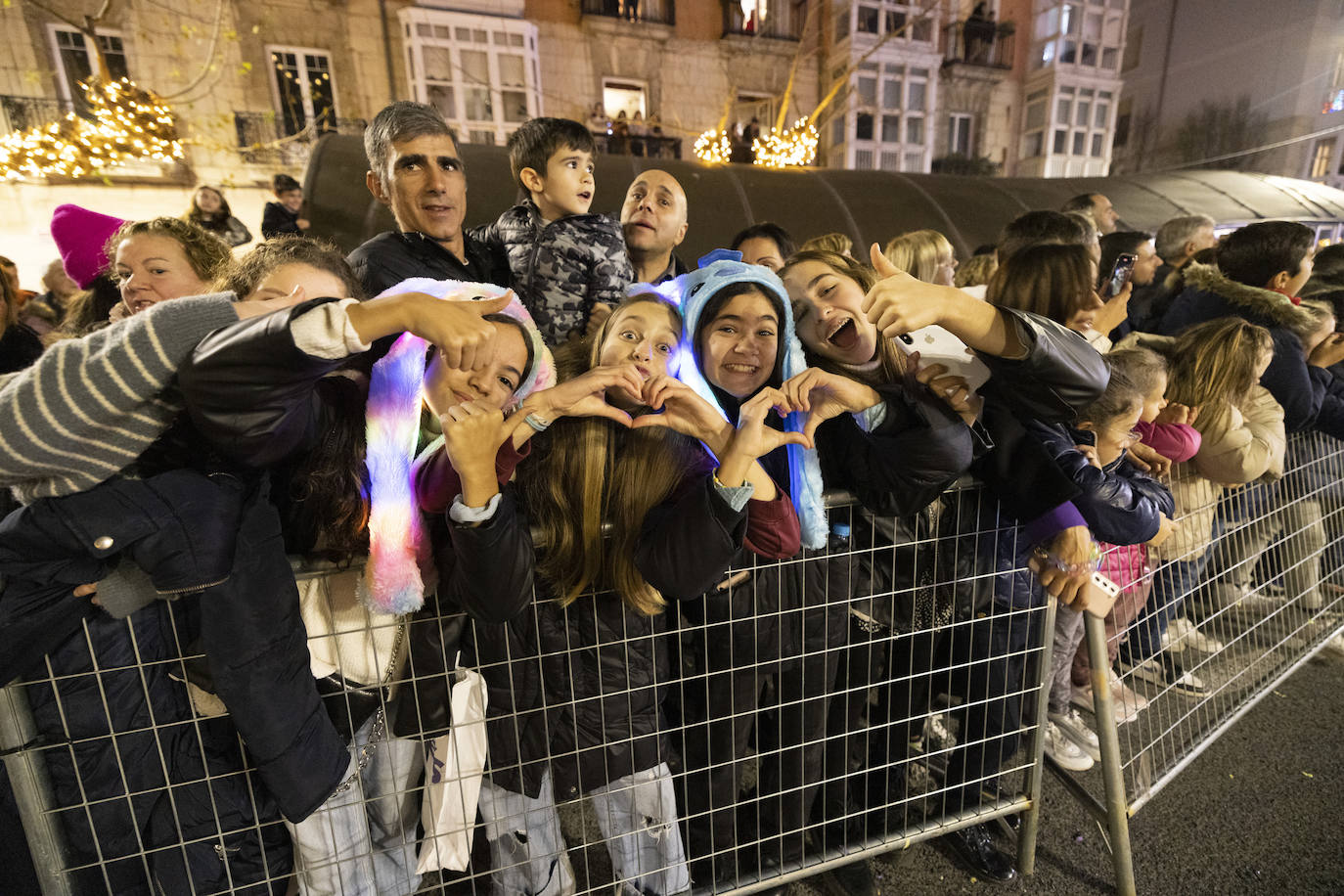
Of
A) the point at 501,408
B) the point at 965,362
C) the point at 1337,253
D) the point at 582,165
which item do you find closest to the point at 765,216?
the point at 1337,253

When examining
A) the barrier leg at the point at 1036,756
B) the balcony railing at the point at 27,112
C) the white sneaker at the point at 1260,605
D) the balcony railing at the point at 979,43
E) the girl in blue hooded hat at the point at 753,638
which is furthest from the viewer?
the balcony railing at the point at 979,43

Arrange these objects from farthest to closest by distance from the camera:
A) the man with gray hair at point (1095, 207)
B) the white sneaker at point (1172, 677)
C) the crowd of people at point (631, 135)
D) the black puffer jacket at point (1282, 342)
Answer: the crowd of people at point (631, 135)
the man with gray hair at point (1095, 207)
the black puffer jacket at point (1282, 342)
the white sneaker at point (1172, 677)

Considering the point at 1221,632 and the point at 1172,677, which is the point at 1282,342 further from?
the point at 1172,677

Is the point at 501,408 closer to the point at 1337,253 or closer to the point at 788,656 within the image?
the point at 788,656

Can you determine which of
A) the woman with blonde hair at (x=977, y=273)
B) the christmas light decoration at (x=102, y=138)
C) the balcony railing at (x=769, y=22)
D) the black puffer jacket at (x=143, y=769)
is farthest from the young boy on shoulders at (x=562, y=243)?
the balcony railing at (x=769, y=22)

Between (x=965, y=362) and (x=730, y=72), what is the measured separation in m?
13.1

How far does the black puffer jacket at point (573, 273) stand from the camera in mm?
1989

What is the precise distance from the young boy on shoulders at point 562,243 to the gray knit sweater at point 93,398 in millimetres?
1100

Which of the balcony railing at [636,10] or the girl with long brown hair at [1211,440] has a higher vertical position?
the balcony railing at [636,10]

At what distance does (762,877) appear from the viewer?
1.59m

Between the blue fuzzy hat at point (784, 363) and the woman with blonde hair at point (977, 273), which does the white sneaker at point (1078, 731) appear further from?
the woman with blonde hair at point (977, 273)

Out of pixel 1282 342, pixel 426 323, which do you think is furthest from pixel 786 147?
pixel 426 323

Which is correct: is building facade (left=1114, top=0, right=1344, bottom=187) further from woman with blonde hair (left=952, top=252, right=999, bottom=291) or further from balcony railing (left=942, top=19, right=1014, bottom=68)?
woman with blonde hair (left=952, top=252, right=999, bottom=291)

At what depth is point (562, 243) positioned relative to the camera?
2.00 metres
